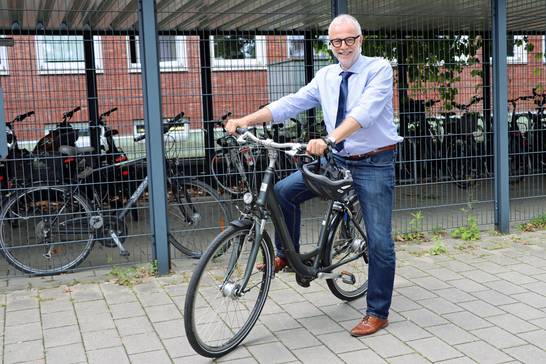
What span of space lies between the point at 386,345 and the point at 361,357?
0.77 feet

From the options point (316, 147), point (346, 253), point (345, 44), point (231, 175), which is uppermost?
point (345, 44)

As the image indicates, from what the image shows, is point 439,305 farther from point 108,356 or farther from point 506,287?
point 108,356

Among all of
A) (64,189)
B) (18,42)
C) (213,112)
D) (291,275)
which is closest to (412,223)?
(291,275)

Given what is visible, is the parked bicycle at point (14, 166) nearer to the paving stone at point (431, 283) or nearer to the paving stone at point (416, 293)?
the paving stone at point (416, 293)

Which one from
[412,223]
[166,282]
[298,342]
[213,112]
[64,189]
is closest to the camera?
[298,342]

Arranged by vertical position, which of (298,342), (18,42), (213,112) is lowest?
(298,342)

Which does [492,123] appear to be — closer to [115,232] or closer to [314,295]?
[314,295]

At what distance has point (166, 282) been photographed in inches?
212

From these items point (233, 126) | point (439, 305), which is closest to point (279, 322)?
point (439, 305)

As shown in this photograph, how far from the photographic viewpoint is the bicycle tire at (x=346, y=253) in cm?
434

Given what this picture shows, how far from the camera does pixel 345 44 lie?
3.90 metres

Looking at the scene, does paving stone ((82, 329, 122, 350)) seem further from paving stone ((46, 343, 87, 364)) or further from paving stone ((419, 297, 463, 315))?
paving stone ((419, 297, 463, 315))

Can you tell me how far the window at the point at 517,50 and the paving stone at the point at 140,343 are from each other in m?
5.45

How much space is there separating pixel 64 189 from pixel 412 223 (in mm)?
3401
